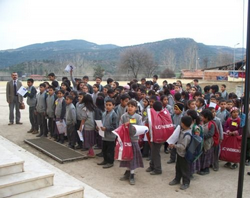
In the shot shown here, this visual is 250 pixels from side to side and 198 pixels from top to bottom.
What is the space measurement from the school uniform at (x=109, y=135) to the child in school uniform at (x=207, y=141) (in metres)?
1.81

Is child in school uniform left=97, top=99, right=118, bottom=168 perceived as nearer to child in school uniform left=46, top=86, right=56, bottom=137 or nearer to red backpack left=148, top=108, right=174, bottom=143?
red backpack left=148, top=108, right=174, bottom=143

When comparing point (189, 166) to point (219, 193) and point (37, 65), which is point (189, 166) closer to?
point (219, 193)

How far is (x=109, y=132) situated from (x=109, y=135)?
0.06 metres

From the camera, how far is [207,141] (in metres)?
5.46

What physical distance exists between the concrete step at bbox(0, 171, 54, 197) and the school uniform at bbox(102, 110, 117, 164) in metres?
1.77

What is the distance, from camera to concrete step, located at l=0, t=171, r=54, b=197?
3.90m

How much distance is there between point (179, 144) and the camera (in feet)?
15.6

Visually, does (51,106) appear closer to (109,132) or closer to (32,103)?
(32,103)

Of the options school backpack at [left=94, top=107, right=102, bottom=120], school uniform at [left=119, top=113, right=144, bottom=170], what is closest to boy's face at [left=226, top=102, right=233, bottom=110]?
school uniform at [left=119, top=113, right=144, bottom=170]

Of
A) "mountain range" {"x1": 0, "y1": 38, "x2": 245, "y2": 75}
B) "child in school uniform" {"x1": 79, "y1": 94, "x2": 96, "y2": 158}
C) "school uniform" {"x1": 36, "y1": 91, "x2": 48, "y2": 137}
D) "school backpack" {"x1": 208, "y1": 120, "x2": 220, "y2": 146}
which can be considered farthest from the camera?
"mountain range" {"x1": 0, "y1": 38, "x2": 245, "y2": 75}

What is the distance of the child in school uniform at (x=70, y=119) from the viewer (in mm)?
7020

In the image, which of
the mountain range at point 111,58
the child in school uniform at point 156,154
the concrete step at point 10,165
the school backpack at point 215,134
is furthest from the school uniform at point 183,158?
the mountain range at point 111,58

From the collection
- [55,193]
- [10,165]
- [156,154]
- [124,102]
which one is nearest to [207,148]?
[156,154]

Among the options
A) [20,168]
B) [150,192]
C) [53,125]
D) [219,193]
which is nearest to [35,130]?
[53,125]
